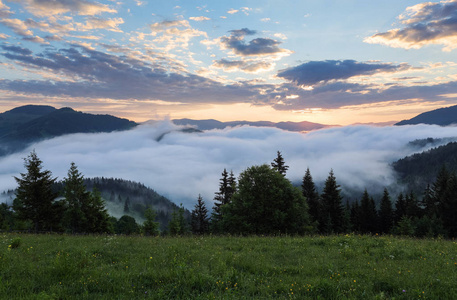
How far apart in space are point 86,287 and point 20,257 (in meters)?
4.50

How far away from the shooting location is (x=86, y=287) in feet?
20.3

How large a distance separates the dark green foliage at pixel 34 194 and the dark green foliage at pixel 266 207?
87.5 feet

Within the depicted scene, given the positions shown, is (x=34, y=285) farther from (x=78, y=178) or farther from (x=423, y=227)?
(x=423, y=227)

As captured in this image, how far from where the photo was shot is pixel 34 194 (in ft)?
116

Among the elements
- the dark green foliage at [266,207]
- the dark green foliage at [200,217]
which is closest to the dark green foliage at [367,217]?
the dark green foliage at [266,207]

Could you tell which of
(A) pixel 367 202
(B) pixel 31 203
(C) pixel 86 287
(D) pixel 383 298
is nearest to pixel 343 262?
(D) pixel 383 298

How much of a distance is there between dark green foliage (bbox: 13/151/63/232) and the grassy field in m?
31.8

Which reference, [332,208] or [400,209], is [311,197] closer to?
[332,208]

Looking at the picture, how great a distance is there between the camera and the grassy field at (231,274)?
19.5 feet

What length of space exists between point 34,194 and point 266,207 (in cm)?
3363

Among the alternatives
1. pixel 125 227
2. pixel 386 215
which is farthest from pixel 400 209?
pixel 125 227

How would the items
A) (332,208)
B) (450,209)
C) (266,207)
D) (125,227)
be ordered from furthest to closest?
1. (125,227)
2. (332,208)
3. (450,209)
4. (266,207)

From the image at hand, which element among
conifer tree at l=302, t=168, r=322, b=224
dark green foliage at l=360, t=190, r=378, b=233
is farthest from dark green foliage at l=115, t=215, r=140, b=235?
dark green foliage at l=360, t=190, r=378, b=233

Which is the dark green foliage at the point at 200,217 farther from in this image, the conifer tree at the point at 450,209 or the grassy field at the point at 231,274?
the grassy field at the point at 231,274
